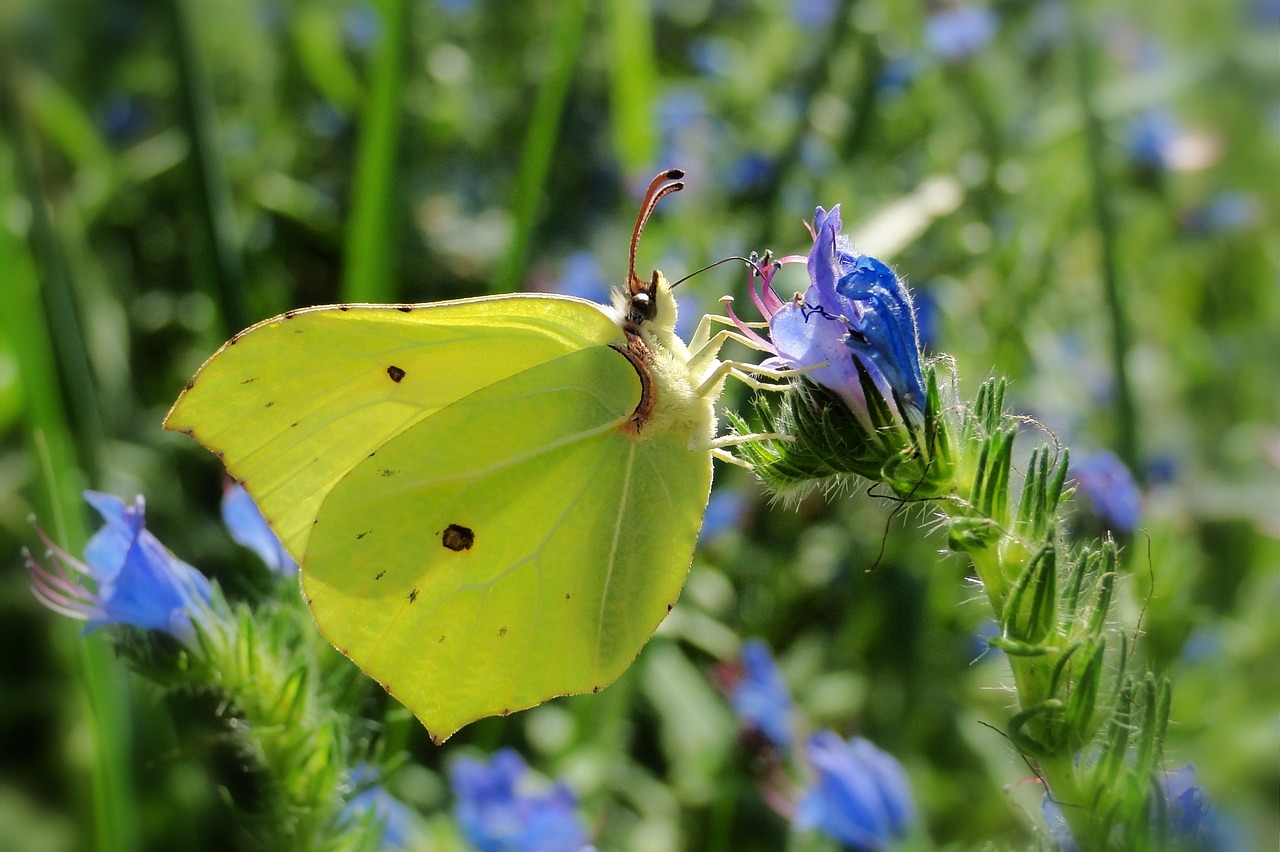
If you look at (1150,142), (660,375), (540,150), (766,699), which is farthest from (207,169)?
(1150,142)

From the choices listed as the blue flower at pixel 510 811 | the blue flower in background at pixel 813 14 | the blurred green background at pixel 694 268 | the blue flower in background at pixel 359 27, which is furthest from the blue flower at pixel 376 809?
the blue flower in background at pixel 359 27

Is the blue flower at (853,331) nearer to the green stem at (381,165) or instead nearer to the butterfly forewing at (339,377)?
the butterfly forewing at (339,377)

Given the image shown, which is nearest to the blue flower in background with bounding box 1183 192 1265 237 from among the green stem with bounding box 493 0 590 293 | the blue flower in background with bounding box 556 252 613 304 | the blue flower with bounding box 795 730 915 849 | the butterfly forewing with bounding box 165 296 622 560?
the blue flower in background with bounding box 556 252 613 304

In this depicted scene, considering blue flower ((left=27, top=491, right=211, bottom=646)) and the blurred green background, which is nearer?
blue flower ((left=27, top=491, right=211, bottom=646))

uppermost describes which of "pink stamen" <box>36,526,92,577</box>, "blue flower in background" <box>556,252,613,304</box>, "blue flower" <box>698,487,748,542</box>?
"blue flower in background" <box>556,252,613,304</box>

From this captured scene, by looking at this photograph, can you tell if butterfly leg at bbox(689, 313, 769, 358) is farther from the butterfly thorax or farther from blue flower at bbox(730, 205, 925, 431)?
blue flower at bbox(730, 205, 925, 431)

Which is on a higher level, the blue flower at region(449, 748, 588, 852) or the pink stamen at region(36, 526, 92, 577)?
the pink stamen at region(36, 526, 92, 577)

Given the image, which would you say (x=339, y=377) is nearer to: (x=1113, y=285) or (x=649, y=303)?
(x=649, y=303)

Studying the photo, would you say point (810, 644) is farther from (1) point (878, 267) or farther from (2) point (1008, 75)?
(2) point (1008, 75)
